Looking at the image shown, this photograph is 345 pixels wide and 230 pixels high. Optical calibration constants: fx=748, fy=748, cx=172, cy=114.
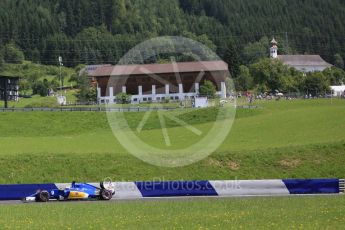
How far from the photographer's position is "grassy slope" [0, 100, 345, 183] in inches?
1967

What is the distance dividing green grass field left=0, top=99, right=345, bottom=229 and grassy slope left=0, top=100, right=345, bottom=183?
2.7 inches

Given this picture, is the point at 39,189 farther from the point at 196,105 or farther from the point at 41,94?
the point at 41,94

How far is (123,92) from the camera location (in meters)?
140

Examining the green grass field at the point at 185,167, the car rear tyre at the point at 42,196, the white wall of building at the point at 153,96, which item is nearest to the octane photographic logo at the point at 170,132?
the green grass field at the point at 185,167

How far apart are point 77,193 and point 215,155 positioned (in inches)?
621

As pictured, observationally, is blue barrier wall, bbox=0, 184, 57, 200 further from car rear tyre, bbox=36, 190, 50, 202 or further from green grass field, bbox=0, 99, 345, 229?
green grass field, bbox=0, 99, 345, 229

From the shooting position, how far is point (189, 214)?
99.7 feet

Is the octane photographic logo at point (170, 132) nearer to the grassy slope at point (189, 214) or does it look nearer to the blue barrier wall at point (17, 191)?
the blue barrier wall at point (17, 191)

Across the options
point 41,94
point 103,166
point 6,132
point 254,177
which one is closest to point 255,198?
point 254,177

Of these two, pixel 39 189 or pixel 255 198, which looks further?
pixel 39 189

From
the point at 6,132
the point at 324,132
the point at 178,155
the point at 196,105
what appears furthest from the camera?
the point at 196,105

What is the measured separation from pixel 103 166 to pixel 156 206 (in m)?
17.5

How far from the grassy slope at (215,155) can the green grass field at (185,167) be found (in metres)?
0.07

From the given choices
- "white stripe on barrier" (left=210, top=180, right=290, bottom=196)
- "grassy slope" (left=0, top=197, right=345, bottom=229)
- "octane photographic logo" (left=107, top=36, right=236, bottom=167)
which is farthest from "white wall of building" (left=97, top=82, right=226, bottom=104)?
"grassy slope" (left=0, top=197, right=345, bottom=229)
